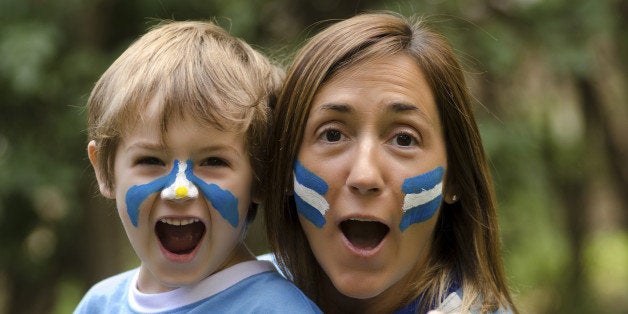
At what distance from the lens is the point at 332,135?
2.77 metres

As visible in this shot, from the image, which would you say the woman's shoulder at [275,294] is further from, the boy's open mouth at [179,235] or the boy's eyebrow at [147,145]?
the boy's eyebrow at [147,145]

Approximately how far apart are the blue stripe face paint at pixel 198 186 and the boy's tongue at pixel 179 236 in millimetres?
95

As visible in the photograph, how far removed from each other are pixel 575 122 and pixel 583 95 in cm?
24

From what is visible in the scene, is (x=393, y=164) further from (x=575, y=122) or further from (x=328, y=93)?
(x=575, y=122)

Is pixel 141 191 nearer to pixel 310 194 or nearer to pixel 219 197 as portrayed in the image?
pixel 219 197

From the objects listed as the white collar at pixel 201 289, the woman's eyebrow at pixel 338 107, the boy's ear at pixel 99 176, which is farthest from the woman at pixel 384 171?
the boy's ear at pixel 99 176

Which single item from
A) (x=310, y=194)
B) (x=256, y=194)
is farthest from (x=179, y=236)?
(x=310, y=194)


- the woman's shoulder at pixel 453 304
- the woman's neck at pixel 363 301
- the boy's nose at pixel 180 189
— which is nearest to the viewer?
the boy's nose at pixel 180 189

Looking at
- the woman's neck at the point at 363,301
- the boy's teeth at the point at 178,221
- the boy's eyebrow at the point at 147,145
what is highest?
the boy's eyebrow at the point at 147,145

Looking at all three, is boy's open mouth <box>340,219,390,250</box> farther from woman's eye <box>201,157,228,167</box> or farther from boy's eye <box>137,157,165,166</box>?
boy's eye <box>137,157,165,166</box>

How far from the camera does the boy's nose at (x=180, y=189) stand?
8.50 feet

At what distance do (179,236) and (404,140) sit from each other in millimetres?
744

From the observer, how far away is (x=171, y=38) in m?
2.93

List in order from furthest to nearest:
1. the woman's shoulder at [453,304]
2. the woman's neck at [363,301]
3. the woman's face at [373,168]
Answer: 1. the woman's neck at [363,301]
2. the woman's shoulder at [453,304]
3. the woman's face at [373,168]
